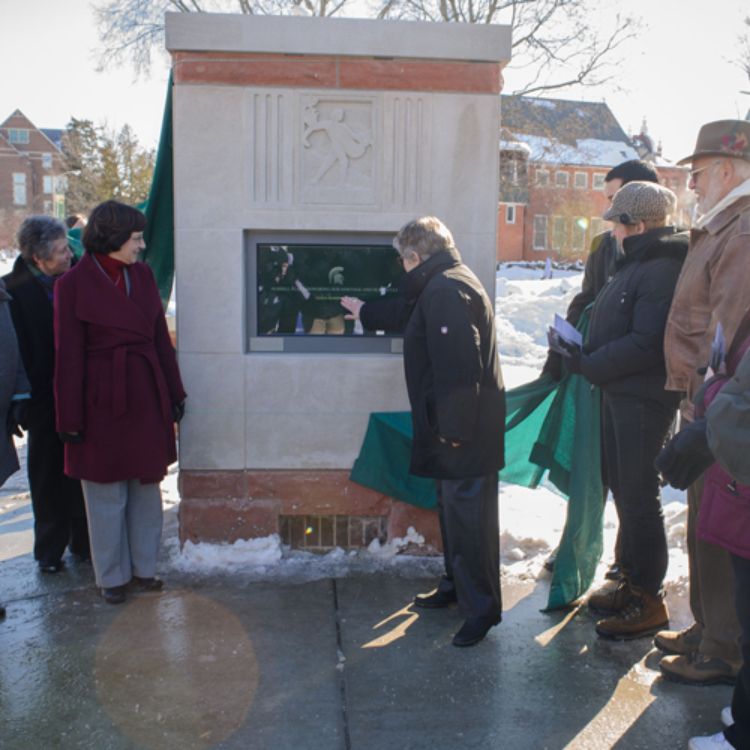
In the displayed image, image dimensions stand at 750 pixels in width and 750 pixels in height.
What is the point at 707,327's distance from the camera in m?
3.47

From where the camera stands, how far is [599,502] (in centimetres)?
439

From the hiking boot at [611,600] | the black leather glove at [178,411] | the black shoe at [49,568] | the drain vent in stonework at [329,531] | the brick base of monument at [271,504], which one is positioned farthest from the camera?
the drain vent in stonework at [329,531]

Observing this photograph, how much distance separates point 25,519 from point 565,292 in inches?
706

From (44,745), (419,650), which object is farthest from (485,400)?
(44,745)

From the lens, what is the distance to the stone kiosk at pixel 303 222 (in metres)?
4.63

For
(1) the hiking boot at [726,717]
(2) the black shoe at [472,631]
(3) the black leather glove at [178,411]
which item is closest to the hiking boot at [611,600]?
(2) the black shoe at [472,631]

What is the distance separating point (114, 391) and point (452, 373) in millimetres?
1733

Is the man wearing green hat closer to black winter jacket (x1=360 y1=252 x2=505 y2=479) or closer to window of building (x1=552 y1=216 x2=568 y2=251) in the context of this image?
black winter jacket (x1=360 y1=252 x2=505 y2=479)

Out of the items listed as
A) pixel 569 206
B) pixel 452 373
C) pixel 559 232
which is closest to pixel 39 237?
pixel 452 373

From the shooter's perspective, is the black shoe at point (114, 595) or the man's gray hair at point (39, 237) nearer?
the black shoe at point (114, 595)

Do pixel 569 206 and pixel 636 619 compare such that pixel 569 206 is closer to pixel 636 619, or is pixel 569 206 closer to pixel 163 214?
pixel 163 214

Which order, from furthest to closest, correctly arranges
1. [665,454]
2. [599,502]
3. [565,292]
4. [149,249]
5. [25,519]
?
[565,292] < [25,519] < [149,249] < [599,502] < [665,454]

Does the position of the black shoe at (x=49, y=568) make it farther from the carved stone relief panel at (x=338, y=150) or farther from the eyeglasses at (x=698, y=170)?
the eyeglasses at (x=698, y=170)

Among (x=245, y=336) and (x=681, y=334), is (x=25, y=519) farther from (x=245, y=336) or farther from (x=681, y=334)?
(x=681, y=334)
